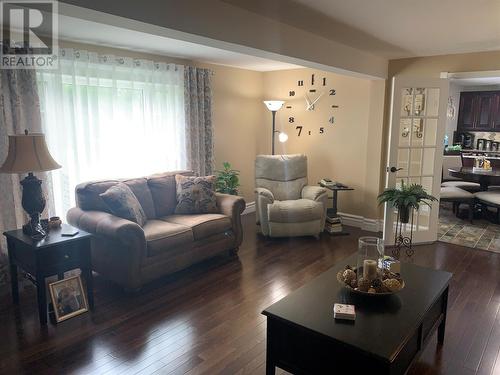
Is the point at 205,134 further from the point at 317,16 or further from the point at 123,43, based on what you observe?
the point at 317,16

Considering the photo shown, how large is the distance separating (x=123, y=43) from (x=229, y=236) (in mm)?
2300

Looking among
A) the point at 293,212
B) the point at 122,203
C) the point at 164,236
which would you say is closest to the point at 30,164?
the point at 122,203

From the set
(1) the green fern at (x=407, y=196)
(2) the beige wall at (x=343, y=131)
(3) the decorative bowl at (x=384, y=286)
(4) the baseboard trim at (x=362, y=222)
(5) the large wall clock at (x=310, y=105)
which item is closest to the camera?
(3) the decorative bowl at (x=384, y=286)

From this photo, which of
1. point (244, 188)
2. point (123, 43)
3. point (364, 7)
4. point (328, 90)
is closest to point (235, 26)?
point (364, 7)

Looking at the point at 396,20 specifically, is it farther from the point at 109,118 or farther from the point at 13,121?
the point at 13,121

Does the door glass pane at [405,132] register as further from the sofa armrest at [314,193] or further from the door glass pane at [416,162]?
the sofa armrest at [314,193]

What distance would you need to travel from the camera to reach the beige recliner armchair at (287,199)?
4.59m

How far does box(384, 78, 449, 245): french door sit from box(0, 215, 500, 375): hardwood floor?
2.26 ft

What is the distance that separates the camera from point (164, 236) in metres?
3.32

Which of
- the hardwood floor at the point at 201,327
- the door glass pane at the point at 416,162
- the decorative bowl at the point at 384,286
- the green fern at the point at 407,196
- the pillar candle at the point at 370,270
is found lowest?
the hardwood floor at the point at 201,327

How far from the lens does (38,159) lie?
2682mm

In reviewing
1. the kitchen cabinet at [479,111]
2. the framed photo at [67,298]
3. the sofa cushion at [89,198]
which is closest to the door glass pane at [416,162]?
the sofa cushion at [89,198]

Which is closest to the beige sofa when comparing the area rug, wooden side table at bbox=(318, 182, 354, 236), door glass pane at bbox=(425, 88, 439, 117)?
wooden side table at bbox=(318, 182, 354, 236)

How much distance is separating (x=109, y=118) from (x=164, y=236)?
156cm
